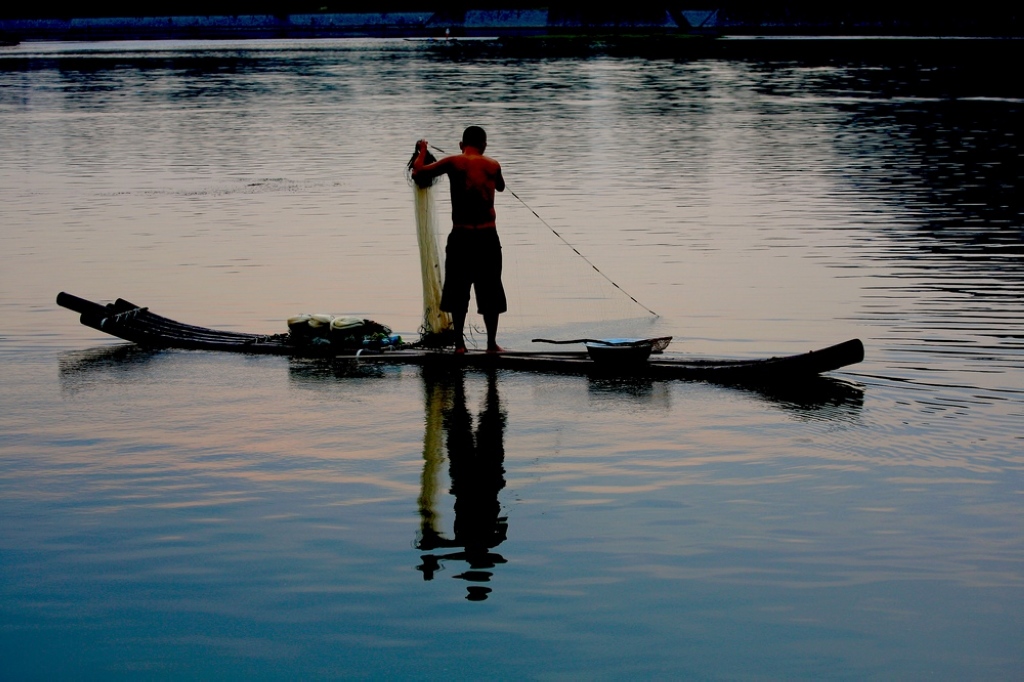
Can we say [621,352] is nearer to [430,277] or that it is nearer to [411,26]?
[430,277]

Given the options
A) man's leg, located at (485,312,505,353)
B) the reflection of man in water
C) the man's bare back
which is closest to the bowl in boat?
the reflection of man in water

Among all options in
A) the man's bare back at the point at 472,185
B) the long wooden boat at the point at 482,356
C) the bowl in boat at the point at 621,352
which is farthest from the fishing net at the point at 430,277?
the bowl in boat at the point at 621,352

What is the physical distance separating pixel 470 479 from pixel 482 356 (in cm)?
314

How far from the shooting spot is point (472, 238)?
37.2ft

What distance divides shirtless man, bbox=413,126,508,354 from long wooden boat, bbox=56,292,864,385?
286 millimetres

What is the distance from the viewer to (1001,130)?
34.5m

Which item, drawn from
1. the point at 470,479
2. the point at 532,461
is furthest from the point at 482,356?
the point at 470,479

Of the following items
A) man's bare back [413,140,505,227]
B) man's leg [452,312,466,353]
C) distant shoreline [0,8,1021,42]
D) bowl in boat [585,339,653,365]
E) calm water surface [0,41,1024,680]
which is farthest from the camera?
distant shoreline [0,8,1021,42]

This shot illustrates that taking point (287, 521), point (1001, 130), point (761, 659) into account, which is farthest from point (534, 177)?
point (761, 659)

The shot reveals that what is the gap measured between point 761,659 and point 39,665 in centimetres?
285

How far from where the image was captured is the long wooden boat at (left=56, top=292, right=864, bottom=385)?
10.5m

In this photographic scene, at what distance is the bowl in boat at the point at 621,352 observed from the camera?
428 inches

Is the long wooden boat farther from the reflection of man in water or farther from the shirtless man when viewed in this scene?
the reflection of man in water

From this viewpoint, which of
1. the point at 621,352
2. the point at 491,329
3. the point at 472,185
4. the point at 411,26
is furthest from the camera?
the point at 411,26
